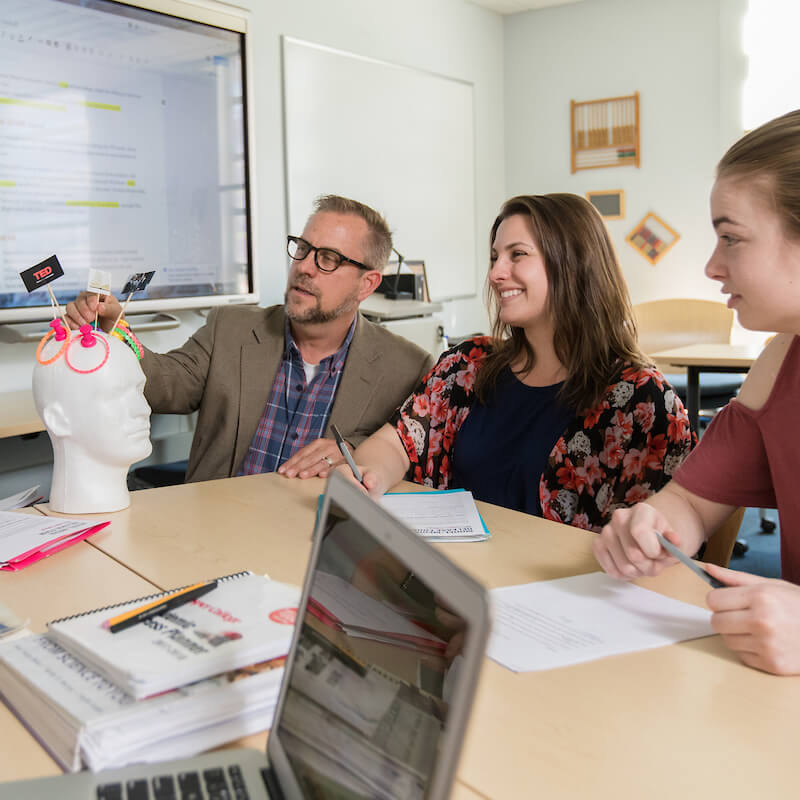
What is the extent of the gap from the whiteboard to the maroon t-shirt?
9.39 feet

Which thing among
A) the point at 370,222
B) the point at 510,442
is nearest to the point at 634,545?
the point at 510,442

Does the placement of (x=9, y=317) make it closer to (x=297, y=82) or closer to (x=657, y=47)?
(x=297, y=82)

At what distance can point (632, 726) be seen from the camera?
781mm

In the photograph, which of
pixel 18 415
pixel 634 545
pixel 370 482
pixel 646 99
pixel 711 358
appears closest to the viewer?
pixel 634 545

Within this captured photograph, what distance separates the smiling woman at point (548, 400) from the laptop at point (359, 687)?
3.12 ft

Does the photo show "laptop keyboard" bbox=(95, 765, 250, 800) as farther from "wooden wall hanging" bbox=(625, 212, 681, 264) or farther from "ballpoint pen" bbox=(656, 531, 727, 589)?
"wooden wall hanging" bbox=(625, 212, 681, 264)

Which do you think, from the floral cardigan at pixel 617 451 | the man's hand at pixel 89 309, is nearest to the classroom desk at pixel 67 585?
the man's hand at pixel 89 309

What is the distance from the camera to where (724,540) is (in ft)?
4.54

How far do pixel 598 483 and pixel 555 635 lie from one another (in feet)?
2.61

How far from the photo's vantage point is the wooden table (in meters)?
3.43

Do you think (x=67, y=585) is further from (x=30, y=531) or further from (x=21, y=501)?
(x=21, y=501)

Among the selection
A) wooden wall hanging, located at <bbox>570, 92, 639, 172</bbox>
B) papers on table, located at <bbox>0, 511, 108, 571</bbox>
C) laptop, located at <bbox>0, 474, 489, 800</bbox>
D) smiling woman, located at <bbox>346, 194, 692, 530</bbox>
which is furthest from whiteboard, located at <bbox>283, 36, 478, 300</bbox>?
laptop, located at <bbox>0, 474, 489, 800</bbox>

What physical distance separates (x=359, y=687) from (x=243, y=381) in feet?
5.67

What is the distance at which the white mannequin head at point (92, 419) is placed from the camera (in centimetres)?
146
